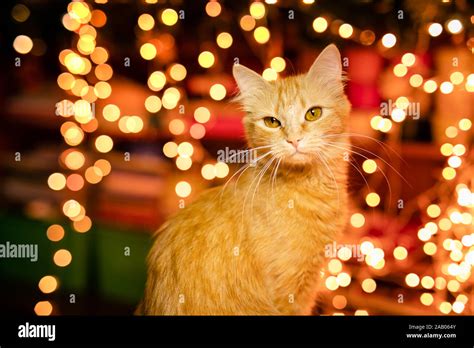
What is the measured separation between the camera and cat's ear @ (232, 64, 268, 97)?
1302 mm

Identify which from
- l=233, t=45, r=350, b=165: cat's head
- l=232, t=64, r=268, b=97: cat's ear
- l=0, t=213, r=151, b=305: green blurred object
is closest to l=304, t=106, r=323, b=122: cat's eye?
l=233, t=45, r=350, b=165: cat's head

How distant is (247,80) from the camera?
1329 mm

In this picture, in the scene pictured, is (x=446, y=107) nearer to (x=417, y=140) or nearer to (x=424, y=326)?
(x=417, y=140)

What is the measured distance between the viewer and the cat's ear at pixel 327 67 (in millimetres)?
1266

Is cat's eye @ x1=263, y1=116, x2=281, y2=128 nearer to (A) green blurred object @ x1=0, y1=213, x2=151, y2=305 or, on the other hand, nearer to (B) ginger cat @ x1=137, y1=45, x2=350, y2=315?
(B) ginger cat @ x1=137, y1=45, x2=350, y2=315

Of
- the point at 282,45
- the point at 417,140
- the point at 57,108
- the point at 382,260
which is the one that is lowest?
the point at 382,260

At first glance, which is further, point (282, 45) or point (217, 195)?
point (282, 45)

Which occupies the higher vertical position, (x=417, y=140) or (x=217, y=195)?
(x=417, y=140)

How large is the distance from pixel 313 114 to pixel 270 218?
12.1 inches

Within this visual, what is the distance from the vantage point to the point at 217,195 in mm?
1321

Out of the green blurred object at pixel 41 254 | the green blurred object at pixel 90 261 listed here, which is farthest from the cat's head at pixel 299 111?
the green blurred object at pixel 41 254

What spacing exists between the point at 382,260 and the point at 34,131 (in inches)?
57.5

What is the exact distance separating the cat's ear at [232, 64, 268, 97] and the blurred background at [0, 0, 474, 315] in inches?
7.7

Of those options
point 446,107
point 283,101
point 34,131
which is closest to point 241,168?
point 283,101
